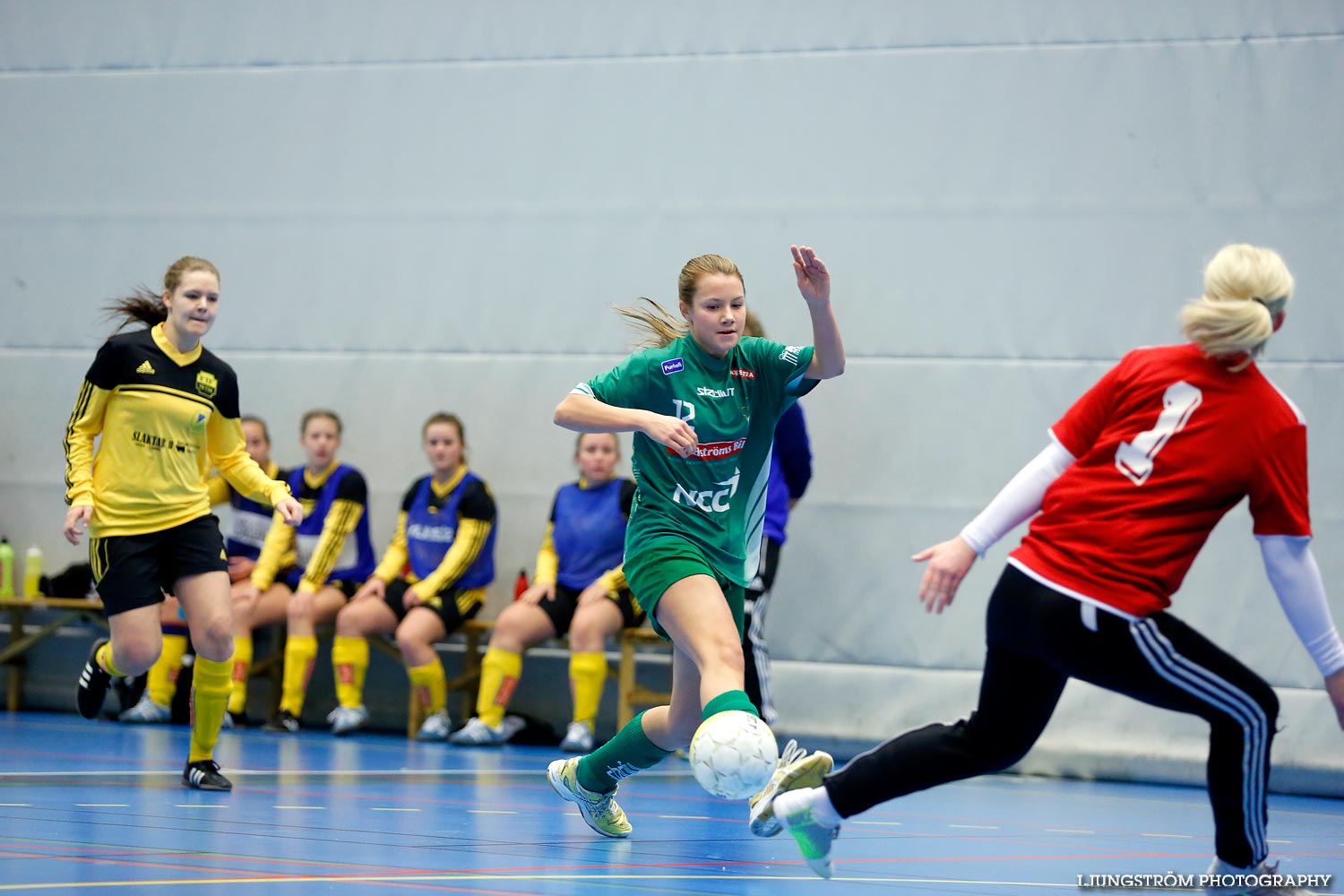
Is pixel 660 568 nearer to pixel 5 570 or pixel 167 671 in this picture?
pixel 167 671

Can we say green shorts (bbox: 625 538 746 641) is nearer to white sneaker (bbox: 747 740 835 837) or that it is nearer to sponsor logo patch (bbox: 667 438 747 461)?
sponsor logo patch (bbox: 667 438 747 461)

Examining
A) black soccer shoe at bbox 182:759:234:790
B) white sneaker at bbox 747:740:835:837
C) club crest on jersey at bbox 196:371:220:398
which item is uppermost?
club crest on jersey at bbox 196:371:220:398

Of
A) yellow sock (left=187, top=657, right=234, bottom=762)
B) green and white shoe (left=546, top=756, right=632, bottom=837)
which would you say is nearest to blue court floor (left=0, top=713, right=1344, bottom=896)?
green and white shoe (left=546, top=756, right=632, bottom=837)

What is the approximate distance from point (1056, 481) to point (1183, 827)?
2.70m

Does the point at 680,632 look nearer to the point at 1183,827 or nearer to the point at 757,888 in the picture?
the point at 757,888

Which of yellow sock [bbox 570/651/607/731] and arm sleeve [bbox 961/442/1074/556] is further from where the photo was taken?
yellow sock [bbox 570/651/607/731]

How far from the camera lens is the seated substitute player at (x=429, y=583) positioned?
26.0 feet

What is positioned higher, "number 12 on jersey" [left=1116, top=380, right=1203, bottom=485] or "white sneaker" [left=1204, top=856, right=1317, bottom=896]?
"number 12 on jersey" [left=1116, top=380, right=1203, bottom=485]

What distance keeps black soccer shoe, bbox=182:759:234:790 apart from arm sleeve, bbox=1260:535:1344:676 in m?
3.67

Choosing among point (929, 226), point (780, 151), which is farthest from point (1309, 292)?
point (780, 151)

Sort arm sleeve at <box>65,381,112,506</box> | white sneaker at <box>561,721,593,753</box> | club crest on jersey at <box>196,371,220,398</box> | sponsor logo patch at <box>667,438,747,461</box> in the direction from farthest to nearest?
white sneaker at <box>561,721,593,753</box> → club crest on jersey at <box>196,371,220,398</box> → arm sleeve at <box>65,381,112,506</box> → sponsor logo patch at <box>667,438,747,461</box>

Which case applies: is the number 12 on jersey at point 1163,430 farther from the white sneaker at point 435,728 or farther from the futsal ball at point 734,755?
the white sneaker at point 435,728

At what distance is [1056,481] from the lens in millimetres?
3291

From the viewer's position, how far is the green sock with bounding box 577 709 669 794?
4.32 metres
